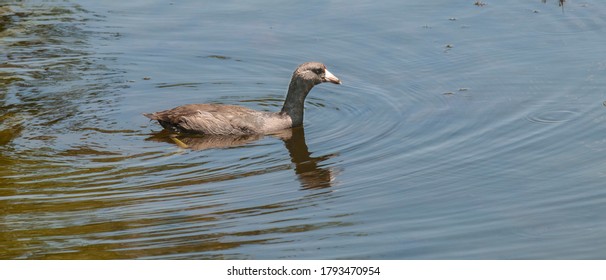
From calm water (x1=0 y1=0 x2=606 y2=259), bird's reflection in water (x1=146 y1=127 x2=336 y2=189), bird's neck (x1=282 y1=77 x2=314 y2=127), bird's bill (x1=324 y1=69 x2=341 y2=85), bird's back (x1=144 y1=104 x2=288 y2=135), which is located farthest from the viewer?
bird's bill (x1=324 y1=69 x2=341 y2=85)

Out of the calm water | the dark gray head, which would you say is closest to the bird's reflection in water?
the calm water

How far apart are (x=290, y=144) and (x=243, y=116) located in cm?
71

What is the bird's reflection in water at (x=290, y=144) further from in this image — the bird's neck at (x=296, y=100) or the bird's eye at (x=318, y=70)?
the bird's eye at (x=318, y=70)

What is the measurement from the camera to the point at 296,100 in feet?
40.5

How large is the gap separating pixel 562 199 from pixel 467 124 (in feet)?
8.37

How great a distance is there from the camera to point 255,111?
486 inches

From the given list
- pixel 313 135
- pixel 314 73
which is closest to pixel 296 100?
pixel 314 73

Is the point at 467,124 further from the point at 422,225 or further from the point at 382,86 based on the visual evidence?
the point at 422,225

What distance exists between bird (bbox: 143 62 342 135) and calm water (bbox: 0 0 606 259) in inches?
7.5

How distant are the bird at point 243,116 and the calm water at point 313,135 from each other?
0.19m

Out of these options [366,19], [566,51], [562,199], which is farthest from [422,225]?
[366,19]

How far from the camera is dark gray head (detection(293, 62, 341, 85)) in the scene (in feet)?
40.8

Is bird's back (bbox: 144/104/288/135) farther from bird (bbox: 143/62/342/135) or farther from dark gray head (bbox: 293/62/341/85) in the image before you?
dark gray head (bbox: 293/62/341/85)

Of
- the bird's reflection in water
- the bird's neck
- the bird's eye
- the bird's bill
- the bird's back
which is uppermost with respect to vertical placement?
the bird's eye
